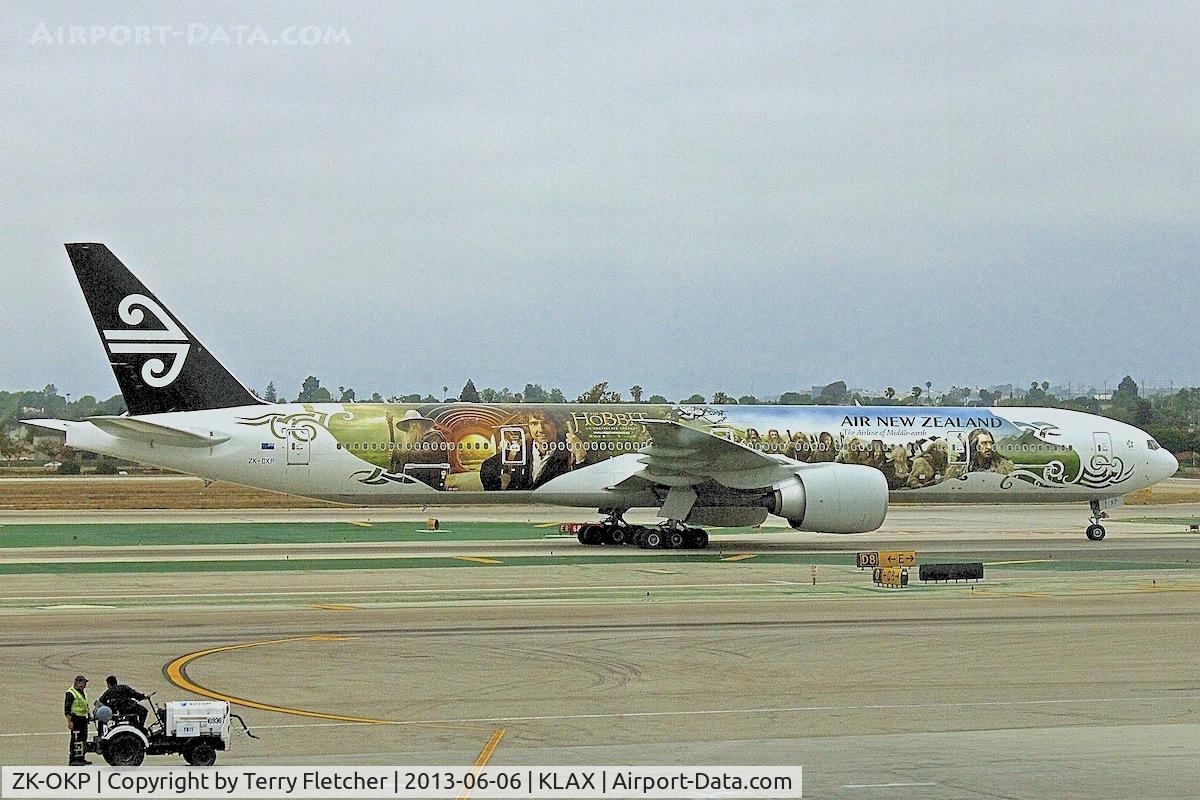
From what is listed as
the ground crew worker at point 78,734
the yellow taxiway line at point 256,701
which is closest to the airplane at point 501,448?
the yellow taxiway line at point 256,701

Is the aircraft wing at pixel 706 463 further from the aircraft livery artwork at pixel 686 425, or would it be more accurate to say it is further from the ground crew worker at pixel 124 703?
the ground crew worker at pixel 124 703

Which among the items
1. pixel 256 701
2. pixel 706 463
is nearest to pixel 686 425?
pixel 706 463

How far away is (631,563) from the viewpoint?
33.4 m

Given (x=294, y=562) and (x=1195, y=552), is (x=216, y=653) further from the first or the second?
(x=1195, y=552)

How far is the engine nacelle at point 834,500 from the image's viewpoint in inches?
1420

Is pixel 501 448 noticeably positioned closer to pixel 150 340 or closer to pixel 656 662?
pixel 150 340

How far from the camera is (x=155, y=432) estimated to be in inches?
1430

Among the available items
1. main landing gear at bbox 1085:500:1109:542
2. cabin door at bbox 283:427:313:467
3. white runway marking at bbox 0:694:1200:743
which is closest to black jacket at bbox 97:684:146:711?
white runway marking at bbox 0:694:1200:743

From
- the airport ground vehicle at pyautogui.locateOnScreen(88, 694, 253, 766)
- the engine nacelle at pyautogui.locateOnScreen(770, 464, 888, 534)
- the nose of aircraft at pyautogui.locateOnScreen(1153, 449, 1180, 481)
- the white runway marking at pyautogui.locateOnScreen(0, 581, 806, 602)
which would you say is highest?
the nose of aircraft at pyautogui.locateOnScreen(1153, 449, 1180, 481)

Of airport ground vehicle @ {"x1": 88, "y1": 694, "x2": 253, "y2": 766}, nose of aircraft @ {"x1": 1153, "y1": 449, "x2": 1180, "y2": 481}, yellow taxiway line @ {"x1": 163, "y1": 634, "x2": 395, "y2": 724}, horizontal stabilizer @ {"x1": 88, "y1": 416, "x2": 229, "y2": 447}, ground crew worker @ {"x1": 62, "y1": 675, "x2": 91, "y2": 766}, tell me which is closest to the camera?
airport ground vehicle @ {"x1": 88, "y1": 694, "x2": 253, "y2": 766}

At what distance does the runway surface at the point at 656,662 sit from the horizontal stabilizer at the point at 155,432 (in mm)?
3405

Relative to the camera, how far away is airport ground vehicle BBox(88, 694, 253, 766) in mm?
11953

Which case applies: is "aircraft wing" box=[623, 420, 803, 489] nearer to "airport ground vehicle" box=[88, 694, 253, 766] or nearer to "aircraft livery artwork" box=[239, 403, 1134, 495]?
"aircraft livery artwork" box=[239, 403, 1134, 495]

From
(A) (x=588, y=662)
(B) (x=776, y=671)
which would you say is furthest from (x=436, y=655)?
(B) (x=776, y=671)
